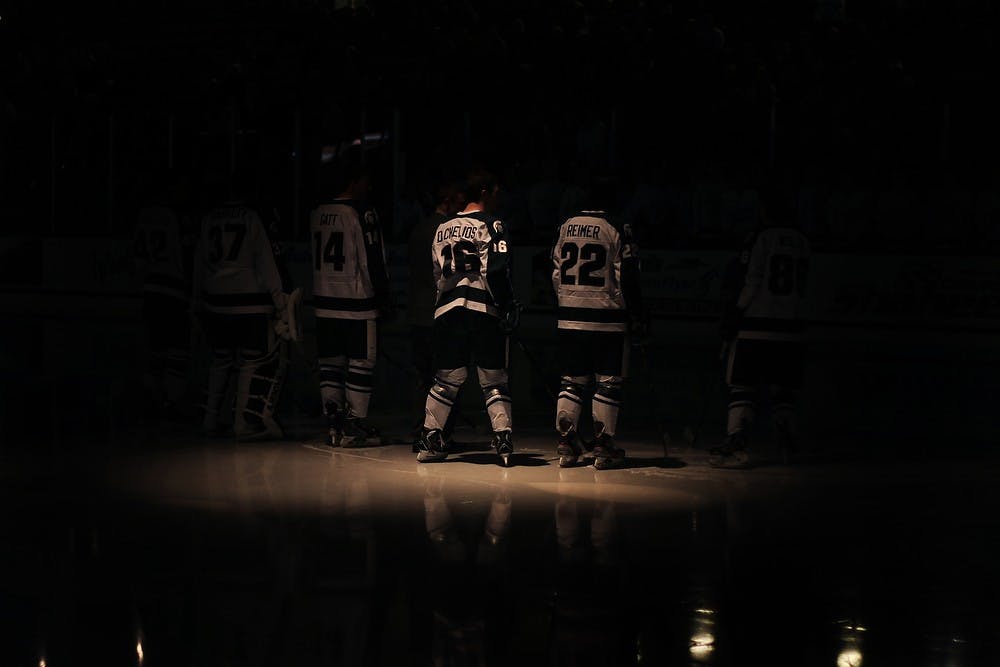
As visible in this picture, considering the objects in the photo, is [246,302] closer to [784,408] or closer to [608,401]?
[608,401]

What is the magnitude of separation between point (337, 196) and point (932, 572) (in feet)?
18.0

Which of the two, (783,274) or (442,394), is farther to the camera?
(783,274)

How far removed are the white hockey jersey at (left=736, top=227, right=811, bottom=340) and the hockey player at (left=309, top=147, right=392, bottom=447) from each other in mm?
2550

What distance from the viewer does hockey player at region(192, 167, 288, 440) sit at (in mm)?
10930

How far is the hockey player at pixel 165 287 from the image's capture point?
1234 cm

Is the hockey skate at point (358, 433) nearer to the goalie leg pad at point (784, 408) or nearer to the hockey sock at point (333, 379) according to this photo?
the hockey sock at point (333, 379)

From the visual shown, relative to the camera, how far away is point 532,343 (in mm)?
18938

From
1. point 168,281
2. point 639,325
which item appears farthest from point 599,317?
point 168,281

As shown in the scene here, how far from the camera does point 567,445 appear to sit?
32.0ft

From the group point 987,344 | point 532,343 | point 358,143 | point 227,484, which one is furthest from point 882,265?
point 227,484

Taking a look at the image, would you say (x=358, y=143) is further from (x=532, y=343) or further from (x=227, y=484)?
(x=227, y=484)

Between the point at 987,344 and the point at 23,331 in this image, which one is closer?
the point at 987,344

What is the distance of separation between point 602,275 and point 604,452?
1.17 m

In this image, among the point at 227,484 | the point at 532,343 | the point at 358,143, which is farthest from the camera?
the point at 358,143
